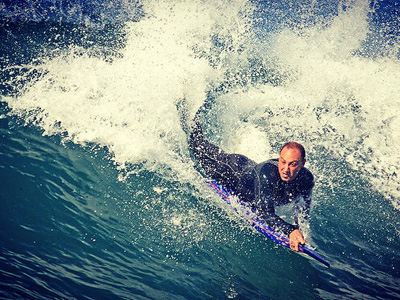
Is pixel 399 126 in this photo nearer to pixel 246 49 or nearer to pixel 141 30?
pixel 246 49

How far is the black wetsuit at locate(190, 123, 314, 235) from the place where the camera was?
4.00m

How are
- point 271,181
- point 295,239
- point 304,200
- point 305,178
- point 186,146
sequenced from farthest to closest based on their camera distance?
point 186,146, point 304,200, point 305,178, point 271,181, point 295,239

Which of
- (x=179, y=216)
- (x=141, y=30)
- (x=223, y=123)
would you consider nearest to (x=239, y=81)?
(x=223, y=123)

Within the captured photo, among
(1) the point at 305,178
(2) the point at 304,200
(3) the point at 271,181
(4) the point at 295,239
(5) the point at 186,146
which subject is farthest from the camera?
(5) the point at 186,146

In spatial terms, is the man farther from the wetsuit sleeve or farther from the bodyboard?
the bodyboard

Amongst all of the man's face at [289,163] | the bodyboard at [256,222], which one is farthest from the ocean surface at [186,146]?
the man's face at [289,163]

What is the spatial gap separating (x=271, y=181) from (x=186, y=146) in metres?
2.46

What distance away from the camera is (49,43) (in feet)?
32.8

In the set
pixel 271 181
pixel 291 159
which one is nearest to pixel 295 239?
pixel 271 181

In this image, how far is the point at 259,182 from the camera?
407 centimetres

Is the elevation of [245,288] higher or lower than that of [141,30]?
lower

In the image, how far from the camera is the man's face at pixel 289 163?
3754 mm

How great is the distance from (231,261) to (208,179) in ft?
5.30

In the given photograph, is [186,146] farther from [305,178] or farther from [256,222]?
[305,178]
